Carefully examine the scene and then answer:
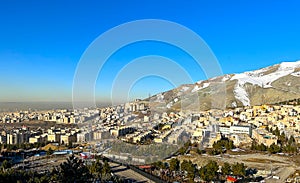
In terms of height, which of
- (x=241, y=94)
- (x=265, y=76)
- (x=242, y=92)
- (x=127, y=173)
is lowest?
(x=127, y=173)

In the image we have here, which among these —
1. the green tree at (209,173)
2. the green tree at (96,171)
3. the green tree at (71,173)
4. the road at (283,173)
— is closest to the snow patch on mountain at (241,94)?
the road at (283,173)

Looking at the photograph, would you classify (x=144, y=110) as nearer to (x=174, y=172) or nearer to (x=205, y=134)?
(x=205, y=134)

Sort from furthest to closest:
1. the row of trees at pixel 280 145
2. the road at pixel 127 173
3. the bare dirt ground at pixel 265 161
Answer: the row of trees at pixel 280 145, the bare dirt ground at pixel 265 161, the road at pixel 127 173

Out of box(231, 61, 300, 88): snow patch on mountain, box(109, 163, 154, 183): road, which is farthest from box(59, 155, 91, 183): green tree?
box(231, 61, 300, 88): snow patch on mountain

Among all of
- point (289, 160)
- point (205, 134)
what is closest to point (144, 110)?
point (205, 134)

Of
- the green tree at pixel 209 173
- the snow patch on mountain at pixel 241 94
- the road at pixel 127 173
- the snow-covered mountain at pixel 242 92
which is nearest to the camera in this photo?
the green tree at pixel 209 173

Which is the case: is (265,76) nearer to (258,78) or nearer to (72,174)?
(258,78)

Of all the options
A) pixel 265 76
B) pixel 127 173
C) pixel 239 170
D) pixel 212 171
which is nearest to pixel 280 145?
pixel 239 170

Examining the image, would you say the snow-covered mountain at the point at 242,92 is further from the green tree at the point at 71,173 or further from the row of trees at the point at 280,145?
the green tree at the point at 71,173
